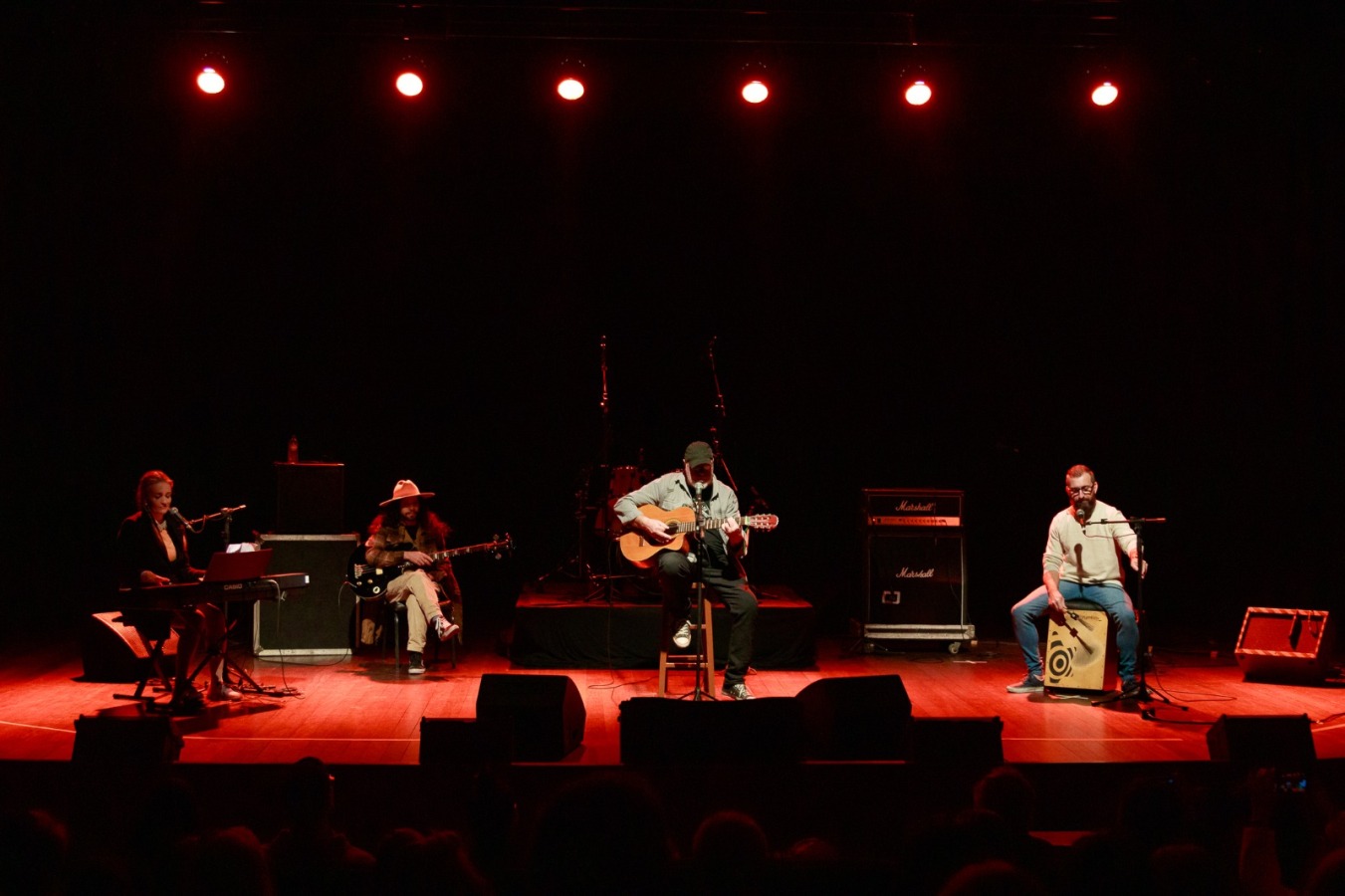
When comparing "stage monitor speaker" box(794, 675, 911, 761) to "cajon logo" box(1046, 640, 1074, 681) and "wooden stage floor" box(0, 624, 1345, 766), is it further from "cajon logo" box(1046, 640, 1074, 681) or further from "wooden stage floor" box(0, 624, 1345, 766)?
"cajon logo" box(1046, 640, 1074, 681)

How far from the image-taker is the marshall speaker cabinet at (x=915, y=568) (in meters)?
9.38

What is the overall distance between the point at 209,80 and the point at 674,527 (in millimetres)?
4547

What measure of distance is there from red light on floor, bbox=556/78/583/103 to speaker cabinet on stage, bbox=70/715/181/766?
547cm

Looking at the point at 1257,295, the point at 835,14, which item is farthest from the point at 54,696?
the point at 1257,295

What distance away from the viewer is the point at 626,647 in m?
8.66

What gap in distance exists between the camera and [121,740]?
4.48 metres

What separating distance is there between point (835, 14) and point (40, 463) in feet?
26.7

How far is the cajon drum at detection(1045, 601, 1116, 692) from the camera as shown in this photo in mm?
7430

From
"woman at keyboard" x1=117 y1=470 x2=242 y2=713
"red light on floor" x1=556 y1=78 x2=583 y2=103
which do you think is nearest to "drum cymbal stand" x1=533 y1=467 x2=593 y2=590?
"woman at keyboard" x1=117 y1=470 x2=242 y2=713

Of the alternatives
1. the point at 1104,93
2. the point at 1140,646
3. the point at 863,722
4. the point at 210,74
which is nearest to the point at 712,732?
the point at 863,722

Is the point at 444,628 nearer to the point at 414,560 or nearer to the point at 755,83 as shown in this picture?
the point at 414,560

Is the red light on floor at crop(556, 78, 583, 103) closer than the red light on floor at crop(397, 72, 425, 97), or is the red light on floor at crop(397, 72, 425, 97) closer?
A: the red light on floor at crop(397, 72, 425, 97)

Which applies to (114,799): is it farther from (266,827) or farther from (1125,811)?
(1125,811)

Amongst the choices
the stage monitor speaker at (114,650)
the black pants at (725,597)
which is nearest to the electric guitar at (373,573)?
the stage monitor speaker at (114,650)
